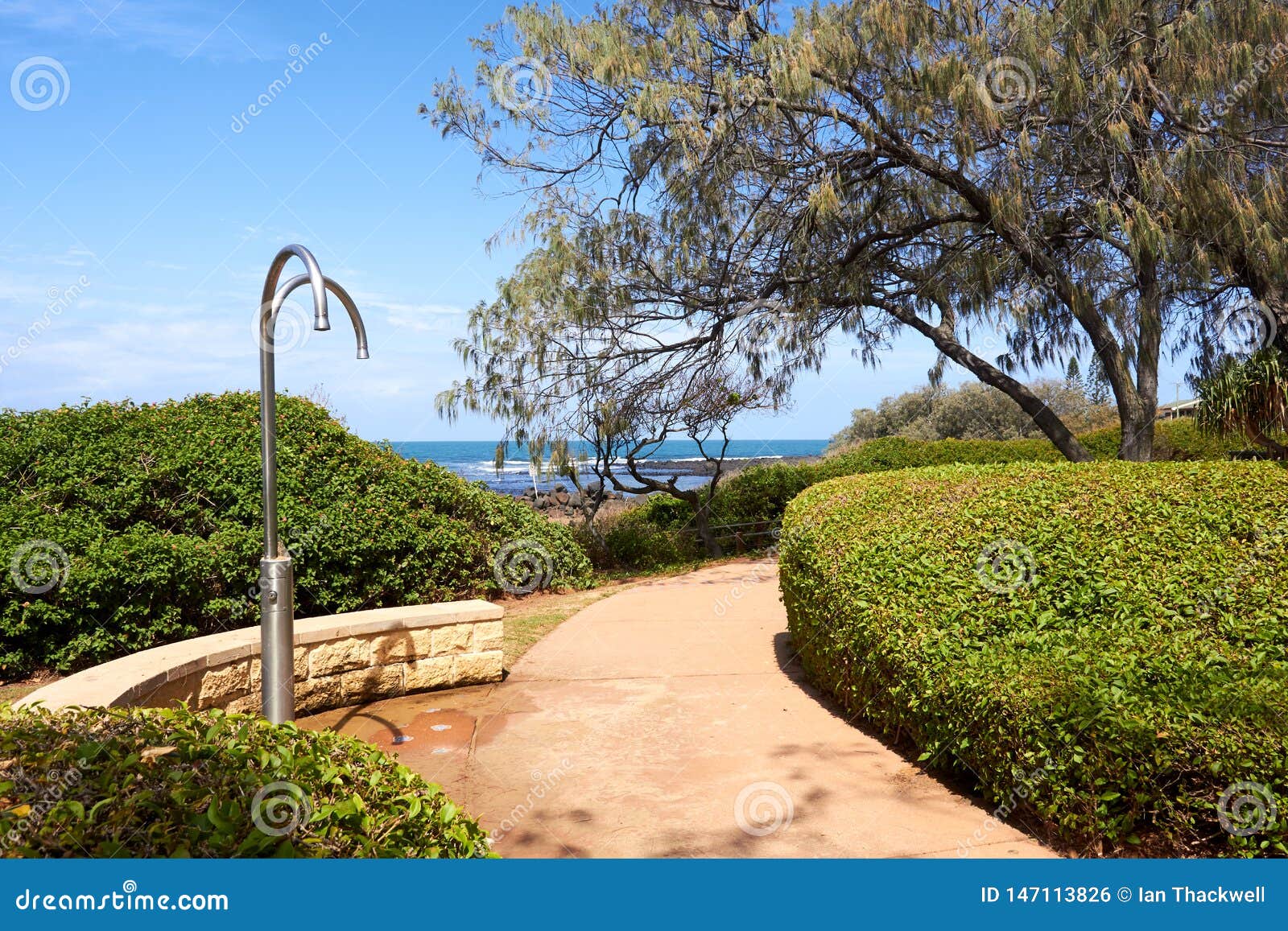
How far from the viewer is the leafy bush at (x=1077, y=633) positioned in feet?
9.67

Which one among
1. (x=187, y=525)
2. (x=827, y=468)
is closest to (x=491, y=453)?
(x=827, y=468)

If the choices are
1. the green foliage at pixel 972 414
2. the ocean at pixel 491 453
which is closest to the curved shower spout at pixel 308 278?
the green foliage at pixel 972 414

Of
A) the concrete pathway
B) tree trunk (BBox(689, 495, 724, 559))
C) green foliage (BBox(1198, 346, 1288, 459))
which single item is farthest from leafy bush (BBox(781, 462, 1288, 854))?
tree trunk (BBox(689, 495, 724, 559))

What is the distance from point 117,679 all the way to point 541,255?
21.2 ft

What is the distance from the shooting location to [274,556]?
3.28m

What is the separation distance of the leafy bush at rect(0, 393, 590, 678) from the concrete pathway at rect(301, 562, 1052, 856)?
4.95ft

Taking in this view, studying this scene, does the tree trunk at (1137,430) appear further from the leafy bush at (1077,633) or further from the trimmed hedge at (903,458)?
the leafy bush at (1077,633)

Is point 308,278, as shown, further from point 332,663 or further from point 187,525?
point 187,525

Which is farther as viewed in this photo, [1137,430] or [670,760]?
[1137,430]

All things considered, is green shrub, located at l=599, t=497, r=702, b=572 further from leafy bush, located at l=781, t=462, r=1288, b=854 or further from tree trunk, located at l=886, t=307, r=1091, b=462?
leafy bush, located at l=781, t=462, r=1288, b=854

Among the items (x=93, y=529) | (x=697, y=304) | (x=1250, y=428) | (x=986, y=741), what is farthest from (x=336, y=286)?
(x=1250, y=428)

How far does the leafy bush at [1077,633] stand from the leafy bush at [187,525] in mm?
3057

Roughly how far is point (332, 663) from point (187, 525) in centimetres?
190

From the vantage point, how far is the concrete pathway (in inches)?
128
